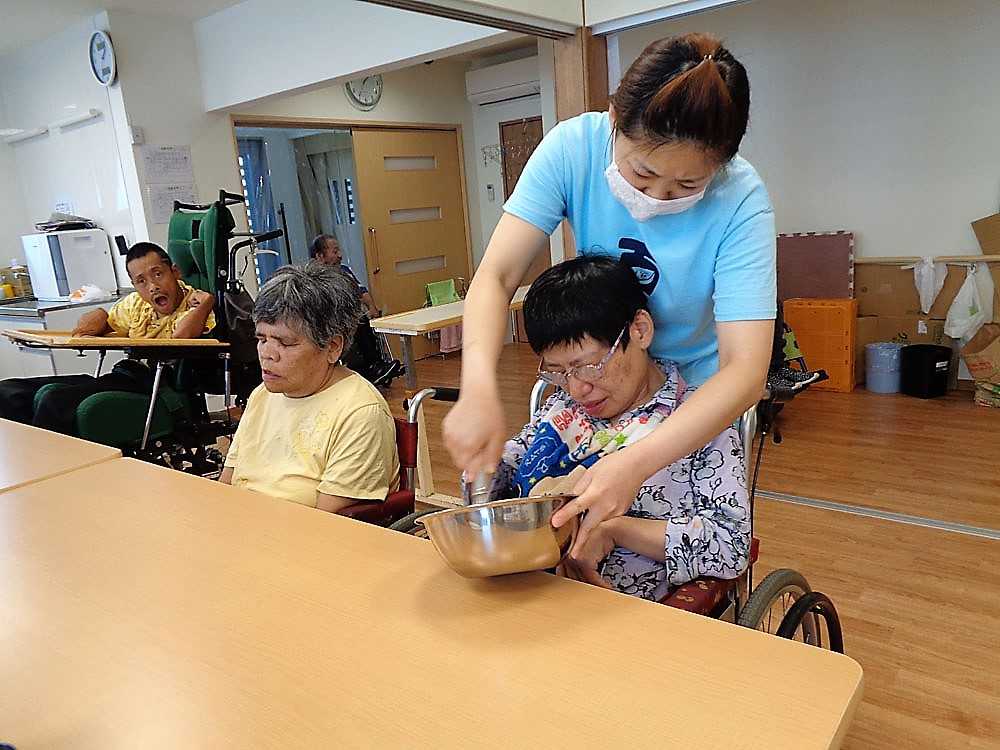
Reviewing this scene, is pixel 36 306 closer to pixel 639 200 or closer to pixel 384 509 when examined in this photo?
pixel 384 509

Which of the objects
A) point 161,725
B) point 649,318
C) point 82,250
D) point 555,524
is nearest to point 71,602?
point 161,725

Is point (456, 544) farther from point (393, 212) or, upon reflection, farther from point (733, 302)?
point (393, 212)

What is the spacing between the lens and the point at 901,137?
4.36 meters

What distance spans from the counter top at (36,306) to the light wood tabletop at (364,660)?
3.83 meters

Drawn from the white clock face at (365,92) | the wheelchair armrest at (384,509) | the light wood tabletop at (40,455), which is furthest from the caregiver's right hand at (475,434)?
the white clock face at (365,92)

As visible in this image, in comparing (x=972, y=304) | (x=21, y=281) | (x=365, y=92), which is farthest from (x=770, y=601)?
(x=21, y=281)

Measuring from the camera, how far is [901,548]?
248 centimetres

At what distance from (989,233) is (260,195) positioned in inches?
199

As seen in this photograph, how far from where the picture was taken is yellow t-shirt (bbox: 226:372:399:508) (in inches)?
61.9

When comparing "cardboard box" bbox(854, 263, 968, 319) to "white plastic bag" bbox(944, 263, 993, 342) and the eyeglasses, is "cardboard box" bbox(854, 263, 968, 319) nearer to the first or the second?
"white plastic bag" bbox(944, 263, 993, 342)

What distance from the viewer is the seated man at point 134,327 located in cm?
284

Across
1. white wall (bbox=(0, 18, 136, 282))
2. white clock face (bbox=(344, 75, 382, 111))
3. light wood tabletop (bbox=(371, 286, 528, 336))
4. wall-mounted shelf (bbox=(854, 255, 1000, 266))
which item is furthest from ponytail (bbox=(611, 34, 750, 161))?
white clock face (bbox=(344, 75, 382, 111))

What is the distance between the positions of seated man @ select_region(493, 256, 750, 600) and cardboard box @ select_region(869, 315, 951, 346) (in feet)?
12.6

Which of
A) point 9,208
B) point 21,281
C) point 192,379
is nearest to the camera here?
point 192,379
